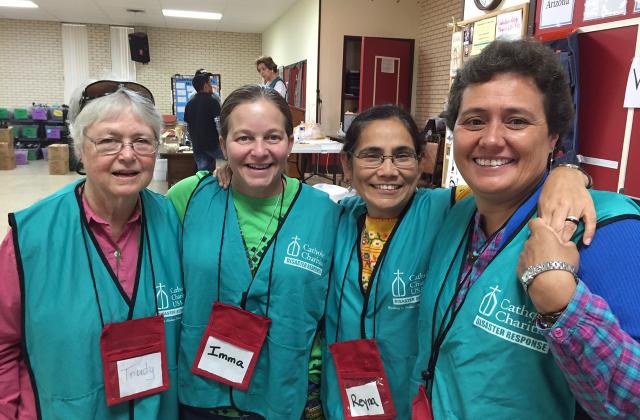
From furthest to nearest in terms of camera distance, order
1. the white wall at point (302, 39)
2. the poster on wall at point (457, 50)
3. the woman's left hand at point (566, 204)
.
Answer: the white wall at point (302, 39) → the poster on wall at point (457, 50) → the woman's left hand at point (566, 204)

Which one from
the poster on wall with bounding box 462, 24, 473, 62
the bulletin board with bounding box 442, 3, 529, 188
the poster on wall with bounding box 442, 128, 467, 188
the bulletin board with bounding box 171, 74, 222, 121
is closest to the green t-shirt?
the bulletin board with bounding box 442, 3, 529, 188

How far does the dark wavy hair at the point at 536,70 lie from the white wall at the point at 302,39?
7.50 metres

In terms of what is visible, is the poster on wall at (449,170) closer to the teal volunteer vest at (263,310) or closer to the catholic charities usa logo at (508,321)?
the teal volunteer vest at (263,310)

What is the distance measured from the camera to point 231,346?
4.59ft

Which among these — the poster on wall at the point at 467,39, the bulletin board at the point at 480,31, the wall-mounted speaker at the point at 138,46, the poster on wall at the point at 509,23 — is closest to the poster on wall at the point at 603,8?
the bulletin board at the point at 480,31

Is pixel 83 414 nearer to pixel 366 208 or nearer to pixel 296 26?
pixel 366 208

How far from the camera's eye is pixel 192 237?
1.46m

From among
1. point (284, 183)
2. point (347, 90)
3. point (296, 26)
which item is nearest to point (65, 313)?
point (284, 183)

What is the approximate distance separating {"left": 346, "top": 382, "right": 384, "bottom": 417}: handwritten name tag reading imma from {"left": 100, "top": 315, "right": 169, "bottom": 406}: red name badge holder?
0.55 metres

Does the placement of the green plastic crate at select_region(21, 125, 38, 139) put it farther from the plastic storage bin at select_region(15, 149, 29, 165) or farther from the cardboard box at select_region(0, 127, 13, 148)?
the cardboard box at select_region(0, 127, 13, 148)

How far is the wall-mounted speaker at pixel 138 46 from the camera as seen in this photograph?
42.1ft

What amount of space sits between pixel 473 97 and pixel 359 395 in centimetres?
92

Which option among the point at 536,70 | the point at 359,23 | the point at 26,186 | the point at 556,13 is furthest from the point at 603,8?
the point at 26,186

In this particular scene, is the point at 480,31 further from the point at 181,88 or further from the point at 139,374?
the point at 181,88
